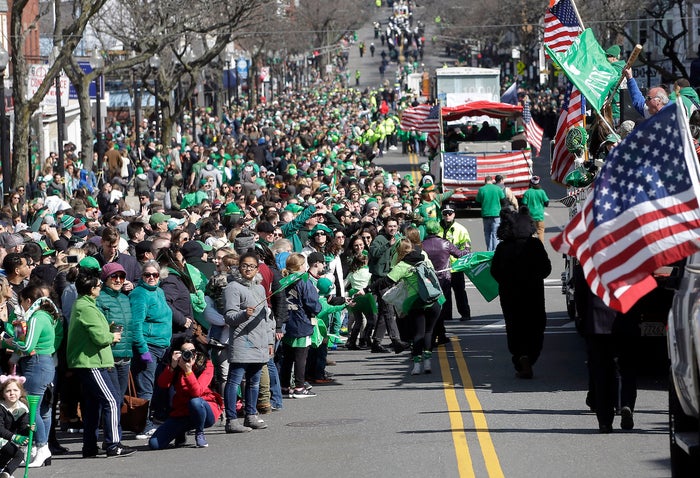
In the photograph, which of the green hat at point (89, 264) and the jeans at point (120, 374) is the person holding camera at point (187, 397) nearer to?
the jeans at point (120, 374)

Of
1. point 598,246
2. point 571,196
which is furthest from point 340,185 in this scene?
point 598,246

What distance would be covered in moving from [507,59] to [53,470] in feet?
368

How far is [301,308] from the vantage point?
14.7 metres

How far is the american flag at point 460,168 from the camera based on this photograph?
1436 inches

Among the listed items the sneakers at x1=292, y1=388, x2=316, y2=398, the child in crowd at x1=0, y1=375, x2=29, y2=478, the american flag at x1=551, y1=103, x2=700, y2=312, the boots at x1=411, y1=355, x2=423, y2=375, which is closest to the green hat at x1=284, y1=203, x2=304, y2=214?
the boots at x1=411, y1=355, x2=423, y2=375

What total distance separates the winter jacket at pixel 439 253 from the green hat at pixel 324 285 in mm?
2476

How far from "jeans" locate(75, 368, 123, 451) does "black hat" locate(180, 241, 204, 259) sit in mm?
3177

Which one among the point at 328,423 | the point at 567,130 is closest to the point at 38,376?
the point at 328,423

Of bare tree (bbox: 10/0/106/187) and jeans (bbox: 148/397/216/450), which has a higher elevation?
bare tree (bbox: 10/0/106/187)

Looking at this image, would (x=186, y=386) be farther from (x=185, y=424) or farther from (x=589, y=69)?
(x=589, y=69)

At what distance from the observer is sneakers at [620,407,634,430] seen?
11875mm

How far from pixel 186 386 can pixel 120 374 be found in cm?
56

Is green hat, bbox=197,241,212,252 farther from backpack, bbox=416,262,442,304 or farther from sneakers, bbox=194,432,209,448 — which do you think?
sneakers, bbox=194,432,209,448

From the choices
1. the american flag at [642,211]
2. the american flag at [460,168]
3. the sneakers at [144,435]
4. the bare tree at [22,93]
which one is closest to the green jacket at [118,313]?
the sneakers at [144,435]
